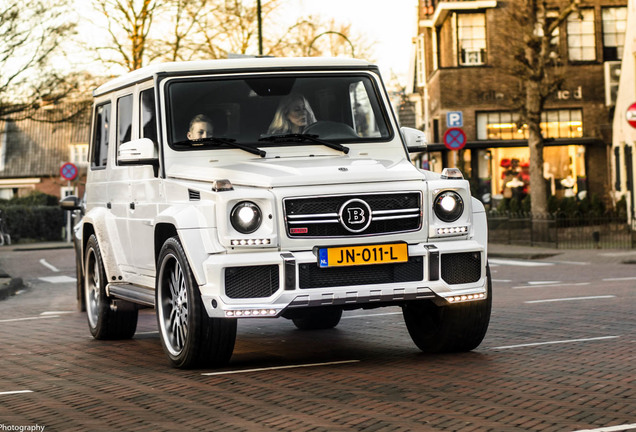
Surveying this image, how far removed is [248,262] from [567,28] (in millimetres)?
37721

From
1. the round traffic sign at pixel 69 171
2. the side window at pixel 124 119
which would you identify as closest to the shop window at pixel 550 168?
the round traffic sign at pixel 69 171

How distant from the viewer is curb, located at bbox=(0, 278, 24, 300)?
63.7ft

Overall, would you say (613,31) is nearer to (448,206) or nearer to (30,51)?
(30,51)

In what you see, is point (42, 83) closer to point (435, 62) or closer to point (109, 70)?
point (109, 70)

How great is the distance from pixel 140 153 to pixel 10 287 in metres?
12.4

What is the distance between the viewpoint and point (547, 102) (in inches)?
1706

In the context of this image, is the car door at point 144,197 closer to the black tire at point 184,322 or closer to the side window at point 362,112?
the black tire at point 184,322

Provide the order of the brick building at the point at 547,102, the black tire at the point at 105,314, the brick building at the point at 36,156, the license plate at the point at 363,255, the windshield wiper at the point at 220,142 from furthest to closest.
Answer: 1. the brick building at the point at 36,156
2. the brick building at the point at 547,102
3. the black tire at the point at 105,314
4. the windshield wiper at the point at 220,142
5. the license plate at the point at 363,255

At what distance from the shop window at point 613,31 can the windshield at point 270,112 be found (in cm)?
3571

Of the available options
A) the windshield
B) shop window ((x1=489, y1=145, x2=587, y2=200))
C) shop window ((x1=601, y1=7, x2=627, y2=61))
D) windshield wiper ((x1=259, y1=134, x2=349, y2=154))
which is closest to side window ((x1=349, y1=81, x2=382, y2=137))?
the windshield

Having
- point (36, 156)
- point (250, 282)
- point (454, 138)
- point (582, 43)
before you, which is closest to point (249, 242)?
point (250, 282)

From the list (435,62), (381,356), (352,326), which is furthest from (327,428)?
(435,62)

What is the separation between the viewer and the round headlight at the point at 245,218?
7695 mm

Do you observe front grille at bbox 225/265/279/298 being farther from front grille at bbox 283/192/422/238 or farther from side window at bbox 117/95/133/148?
side window at bbox 117/95/133/148
